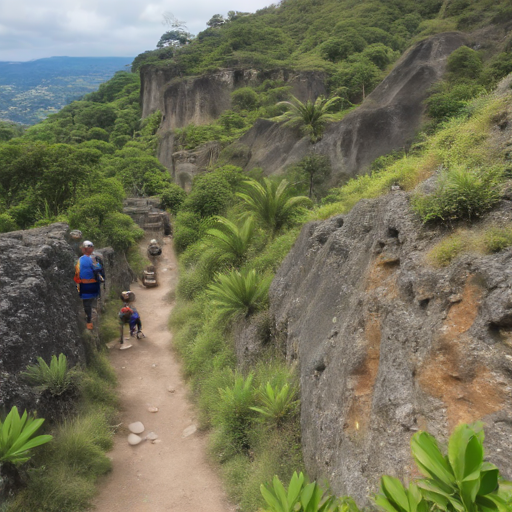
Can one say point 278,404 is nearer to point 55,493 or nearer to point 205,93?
point 55,493

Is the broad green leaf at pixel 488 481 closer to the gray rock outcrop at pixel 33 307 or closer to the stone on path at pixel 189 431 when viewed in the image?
the gray rock outcrop at pixel 33 307

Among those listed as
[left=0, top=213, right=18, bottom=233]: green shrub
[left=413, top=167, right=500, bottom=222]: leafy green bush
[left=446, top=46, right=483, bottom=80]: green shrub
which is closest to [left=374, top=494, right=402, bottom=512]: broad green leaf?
[left=413, top=167, right=500, bottom=222]: leafy green bush

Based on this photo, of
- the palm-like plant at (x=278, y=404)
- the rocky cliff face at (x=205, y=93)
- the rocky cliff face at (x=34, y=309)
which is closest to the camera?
the palm-like plant at (x=278, y=404)

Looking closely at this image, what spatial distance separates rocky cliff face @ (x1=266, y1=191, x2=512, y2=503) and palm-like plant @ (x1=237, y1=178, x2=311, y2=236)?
4.56m

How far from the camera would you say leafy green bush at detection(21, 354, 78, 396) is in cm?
550

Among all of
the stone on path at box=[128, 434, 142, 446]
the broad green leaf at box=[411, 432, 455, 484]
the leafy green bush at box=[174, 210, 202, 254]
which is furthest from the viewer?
the leafy green bush at box=[174, 210, 202, 254]

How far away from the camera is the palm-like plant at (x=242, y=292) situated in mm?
7539

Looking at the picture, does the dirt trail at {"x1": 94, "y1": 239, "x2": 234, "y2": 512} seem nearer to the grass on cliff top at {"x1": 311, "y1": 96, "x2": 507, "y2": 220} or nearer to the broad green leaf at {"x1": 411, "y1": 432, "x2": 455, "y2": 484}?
the broad green leaf at {"x1": 411, "y1": 432, "x2": 455, "y2": 484}

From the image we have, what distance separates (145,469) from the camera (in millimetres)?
5609

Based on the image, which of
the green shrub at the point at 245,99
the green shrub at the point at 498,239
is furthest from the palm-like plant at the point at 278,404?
the green shrub at the point at 245,99

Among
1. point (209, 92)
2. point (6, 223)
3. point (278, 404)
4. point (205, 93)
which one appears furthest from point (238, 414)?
point (209, 92)

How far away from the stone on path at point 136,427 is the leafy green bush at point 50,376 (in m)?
1.24

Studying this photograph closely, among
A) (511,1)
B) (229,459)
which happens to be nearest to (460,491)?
(229,459)

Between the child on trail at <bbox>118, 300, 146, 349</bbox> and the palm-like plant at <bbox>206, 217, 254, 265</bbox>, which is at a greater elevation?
the palm-like plant at <bbox>206, 217, 254, 265</bbox>
